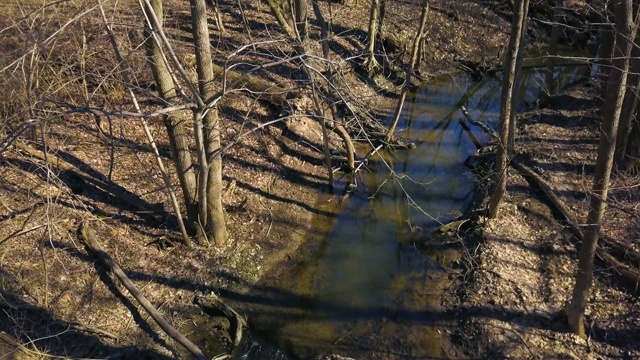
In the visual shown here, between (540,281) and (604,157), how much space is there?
332 cm

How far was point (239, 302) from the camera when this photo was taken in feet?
33.1

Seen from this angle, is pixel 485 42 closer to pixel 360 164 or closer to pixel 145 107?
pixel 360 164

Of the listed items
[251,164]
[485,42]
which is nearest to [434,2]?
[485,42]

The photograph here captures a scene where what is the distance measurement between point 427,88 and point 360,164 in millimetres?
6612

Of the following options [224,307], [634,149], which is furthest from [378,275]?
[634,149]

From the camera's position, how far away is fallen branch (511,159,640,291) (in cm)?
957

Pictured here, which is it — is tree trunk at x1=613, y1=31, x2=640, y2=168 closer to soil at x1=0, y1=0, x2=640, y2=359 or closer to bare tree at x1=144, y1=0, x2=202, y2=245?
soil at x1=0, y1=0, x2=640, y2=359

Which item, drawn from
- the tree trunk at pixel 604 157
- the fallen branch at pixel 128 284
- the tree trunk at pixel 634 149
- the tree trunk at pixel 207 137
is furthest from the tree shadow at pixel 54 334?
the tree trunk at pixel 634 149

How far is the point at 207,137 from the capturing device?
971 cm

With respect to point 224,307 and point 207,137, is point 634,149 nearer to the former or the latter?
point 207,137

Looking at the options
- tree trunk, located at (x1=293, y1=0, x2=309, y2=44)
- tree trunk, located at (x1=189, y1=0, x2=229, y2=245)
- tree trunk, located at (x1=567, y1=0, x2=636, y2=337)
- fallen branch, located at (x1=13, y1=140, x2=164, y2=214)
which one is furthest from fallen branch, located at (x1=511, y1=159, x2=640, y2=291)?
fallen branch, located at (x1=13, y1=140, x2=164, y2=214)

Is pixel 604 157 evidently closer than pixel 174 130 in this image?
Yes

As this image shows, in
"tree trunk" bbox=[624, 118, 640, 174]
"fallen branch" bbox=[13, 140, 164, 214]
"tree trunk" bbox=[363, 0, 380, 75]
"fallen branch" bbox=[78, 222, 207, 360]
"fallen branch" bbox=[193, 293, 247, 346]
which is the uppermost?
"tree trunk" bbox=[363, 0, 380, 75]

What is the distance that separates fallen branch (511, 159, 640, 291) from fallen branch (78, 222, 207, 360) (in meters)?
6.39
